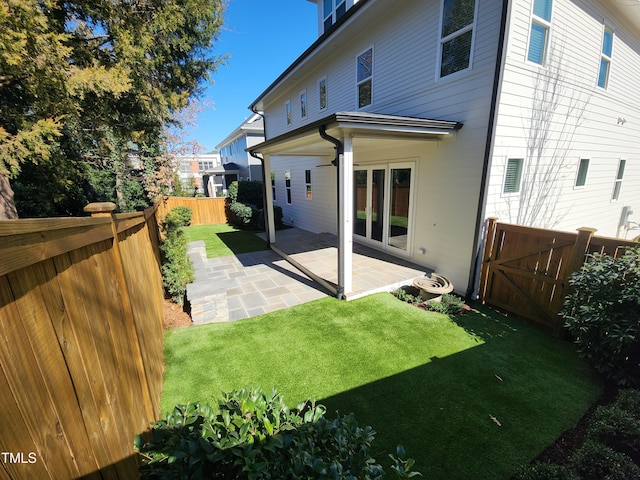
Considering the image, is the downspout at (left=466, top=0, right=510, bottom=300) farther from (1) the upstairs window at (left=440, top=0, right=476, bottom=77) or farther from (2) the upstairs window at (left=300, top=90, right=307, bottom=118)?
(2) the upstairs window at (left=300, top=90, right=307, bottom=118)

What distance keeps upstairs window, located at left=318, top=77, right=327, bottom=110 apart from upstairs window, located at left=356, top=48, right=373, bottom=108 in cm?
199

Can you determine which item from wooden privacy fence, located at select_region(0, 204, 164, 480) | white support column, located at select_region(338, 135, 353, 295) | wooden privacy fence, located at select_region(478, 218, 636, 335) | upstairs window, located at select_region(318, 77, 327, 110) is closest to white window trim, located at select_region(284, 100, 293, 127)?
upstairs window, located at select_region(318, 77, 327, 110)

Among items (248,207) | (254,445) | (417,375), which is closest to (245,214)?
(248,207)

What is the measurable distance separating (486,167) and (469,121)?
0.98 meters

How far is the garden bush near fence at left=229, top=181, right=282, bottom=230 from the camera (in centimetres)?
1296

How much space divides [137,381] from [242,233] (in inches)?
425

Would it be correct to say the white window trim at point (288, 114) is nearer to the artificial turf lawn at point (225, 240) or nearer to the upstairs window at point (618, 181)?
the artificial turf lawn at point (225, 240)

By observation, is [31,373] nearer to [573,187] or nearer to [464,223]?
[464,223]

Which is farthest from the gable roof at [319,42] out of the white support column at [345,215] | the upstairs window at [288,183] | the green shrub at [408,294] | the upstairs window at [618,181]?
the upstairs window at [618,181]

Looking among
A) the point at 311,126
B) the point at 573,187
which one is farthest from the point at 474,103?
the point at 573,187

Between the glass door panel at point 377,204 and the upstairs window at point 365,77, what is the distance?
209 centimetres

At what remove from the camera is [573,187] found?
23.2 feet

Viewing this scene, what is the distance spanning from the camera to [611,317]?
3.14 meters

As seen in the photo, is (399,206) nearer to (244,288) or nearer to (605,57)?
(244,288)
